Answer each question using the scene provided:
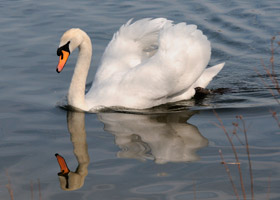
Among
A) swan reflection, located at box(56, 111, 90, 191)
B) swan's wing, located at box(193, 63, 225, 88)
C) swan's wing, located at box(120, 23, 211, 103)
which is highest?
swan's wing, located at box(120, 23, 211, 103)

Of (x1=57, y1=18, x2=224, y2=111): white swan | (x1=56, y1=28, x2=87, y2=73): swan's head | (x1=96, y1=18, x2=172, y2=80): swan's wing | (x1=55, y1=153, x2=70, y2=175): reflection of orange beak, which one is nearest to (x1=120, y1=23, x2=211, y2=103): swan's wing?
(x1=57, y1=18, x2=224, y2=111): white swan

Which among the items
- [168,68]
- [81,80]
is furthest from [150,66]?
[81,80]

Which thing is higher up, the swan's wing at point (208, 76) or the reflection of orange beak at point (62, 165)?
the swan's wing at point (208, 76)

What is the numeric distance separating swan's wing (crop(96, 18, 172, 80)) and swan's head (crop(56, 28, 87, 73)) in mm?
795

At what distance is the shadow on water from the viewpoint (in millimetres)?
6641

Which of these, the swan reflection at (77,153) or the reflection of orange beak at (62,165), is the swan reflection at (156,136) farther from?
the reflection of orange beak at (62,165)

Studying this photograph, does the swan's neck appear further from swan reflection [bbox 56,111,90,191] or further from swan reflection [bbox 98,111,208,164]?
swan reflection [bbox 98,111,208,164]

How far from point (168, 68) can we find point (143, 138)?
4.78 ft

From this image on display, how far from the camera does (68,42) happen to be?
8570 mm

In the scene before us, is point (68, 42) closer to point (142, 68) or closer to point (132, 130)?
point (142, 68)

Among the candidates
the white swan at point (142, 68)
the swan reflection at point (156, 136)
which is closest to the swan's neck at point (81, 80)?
the white swan at point (142, 68)

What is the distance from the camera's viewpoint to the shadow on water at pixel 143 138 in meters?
6.64

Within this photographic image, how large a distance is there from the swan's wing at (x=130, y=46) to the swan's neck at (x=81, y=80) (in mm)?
408

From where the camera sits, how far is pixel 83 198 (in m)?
5.76
